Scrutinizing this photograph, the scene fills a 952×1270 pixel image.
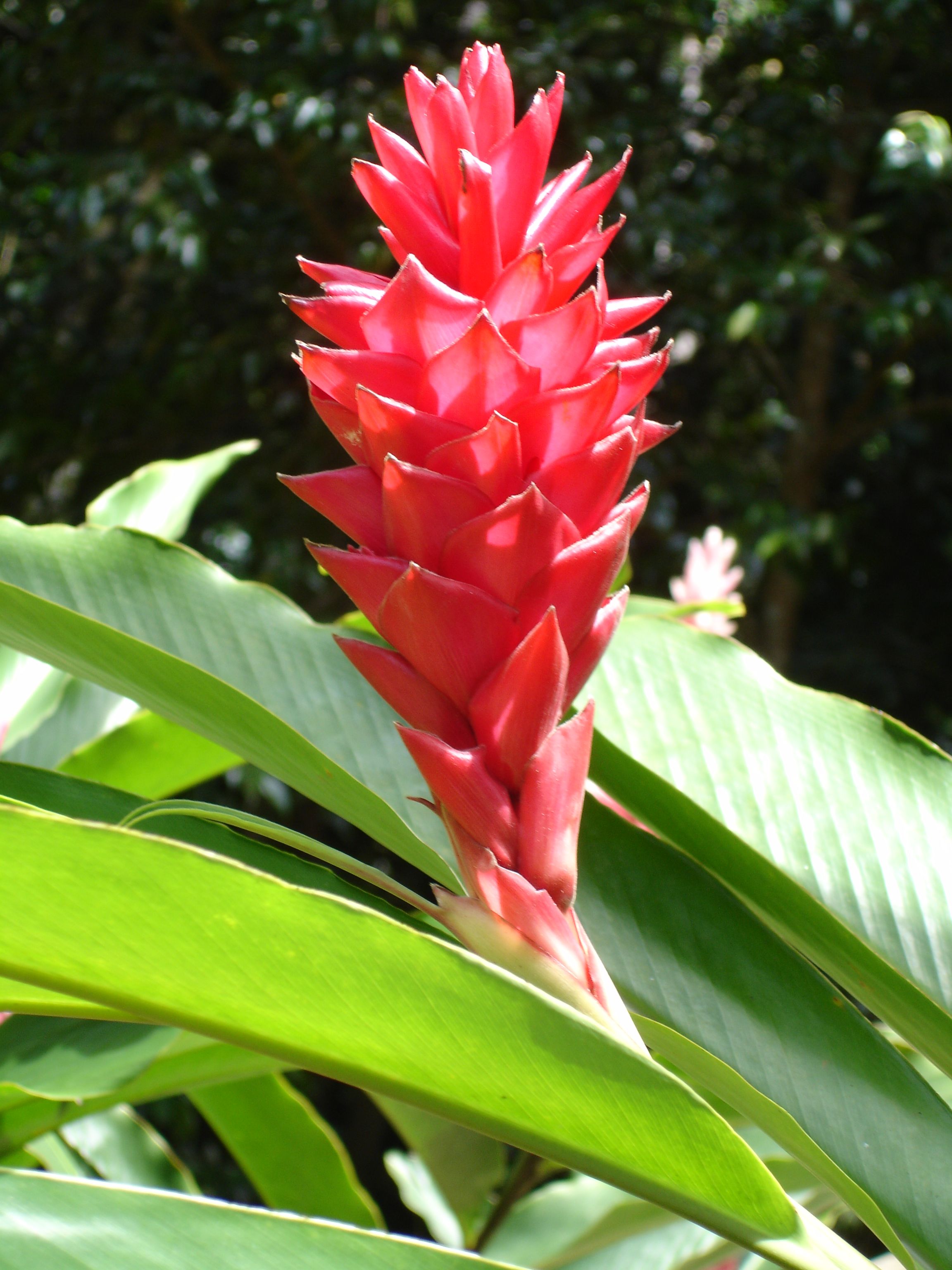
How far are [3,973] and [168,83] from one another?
3.40 meters

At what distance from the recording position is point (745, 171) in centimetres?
366

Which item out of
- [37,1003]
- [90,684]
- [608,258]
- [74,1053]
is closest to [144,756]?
[90,684]

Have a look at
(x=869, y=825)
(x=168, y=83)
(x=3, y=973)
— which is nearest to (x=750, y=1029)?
(x=869, y=825)

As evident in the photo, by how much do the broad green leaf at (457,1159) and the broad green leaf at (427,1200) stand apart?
0.10 feet

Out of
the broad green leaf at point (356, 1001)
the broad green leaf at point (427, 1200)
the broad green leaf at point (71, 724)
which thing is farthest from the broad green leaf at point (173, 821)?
the broad green leaf at point (427, 1200)

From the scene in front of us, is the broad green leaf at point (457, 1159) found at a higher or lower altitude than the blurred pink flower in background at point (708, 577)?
lower

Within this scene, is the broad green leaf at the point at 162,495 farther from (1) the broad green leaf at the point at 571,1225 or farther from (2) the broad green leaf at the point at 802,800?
(1) the broad green leaf at the point at 571,1225

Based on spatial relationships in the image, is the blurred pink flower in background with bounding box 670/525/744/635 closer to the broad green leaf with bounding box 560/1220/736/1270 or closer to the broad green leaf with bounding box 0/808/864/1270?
the broad green leaf with bounding box 560/1220/736/1270

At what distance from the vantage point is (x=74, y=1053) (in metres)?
0.73

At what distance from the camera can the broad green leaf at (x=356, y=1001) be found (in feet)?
1.07

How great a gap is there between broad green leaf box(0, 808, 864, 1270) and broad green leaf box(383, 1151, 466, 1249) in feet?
3.02

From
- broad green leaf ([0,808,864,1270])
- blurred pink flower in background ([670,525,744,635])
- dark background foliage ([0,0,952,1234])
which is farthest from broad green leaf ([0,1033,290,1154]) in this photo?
dark background foliage ([0,0,952,1234])

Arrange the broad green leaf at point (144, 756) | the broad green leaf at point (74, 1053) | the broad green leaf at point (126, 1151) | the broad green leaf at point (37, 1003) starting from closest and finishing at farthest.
→ the broad green leaf at point (37, 1003), the broad green leaf at point (74, 1053), the broad green leaf at point (144, 756), the broad green leaf at point (126, 1151)

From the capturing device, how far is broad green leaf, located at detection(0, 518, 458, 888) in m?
0.50
